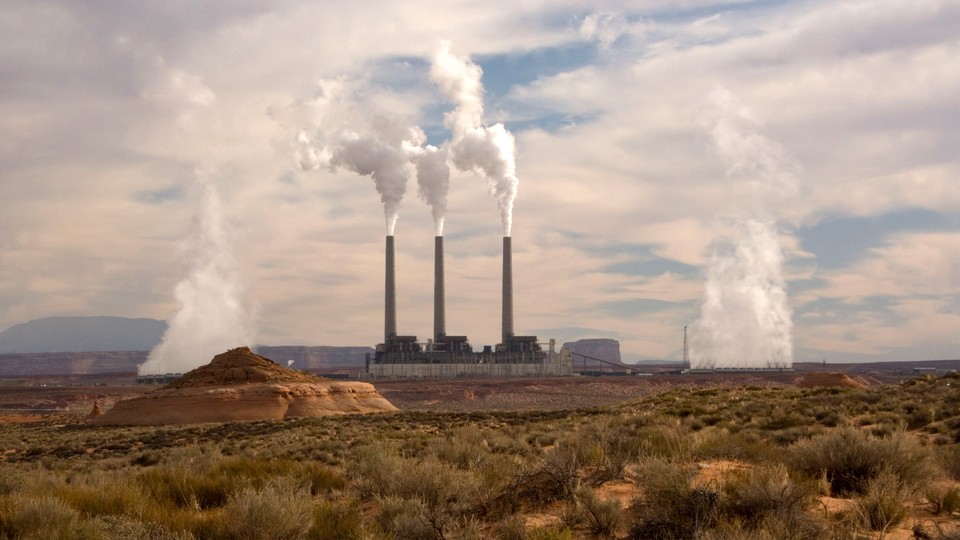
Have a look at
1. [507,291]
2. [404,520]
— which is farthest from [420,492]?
[507,291]

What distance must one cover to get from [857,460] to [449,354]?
124542 mm

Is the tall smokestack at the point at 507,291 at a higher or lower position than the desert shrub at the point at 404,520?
higher

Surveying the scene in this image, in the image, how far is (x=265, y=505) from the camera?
8992 millimetres

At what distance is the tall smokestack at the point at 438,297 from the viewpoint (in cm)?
12912

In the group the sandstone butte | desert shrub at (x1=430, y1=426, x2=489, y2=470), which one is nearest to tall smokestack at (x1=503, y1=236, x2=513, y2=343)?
the sandstone butte

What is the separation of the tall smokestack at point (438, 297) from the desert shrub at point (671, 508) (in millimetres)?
118652

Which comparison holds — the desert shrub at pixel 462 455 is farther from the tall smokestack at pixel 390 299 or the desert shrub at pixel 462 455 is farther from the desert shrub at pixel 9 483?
the tall smokestack at pixel 390 299

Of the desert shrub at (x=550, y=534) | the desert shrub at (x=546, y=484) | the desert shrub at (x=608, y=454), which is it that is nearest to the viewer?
the desert shrub at (x=550, y=534)

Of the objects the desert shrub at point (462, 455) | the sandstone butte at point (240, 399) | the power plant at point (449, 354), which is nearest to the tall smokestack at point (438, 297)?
the power plant at point (449, 354)

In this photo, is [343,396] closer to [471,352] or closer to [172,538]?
[172,538]

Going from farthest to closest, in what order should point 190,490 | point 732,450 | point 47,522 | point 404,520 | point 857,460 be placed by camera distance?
point 732,450
point 190,490
point 857,460
point 47,522
point 404,520

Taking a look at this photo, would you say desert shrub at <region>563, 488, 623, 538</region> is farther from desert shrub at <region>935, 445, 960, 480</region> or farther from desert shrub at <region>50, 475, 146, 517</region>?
desert shrub at <region>935, 445, 960, 480</region>

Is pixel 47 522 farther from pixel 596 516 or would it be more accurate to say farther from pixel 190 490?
pixel 596 516

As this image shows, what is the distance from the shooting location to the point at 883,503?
30.0 ft
